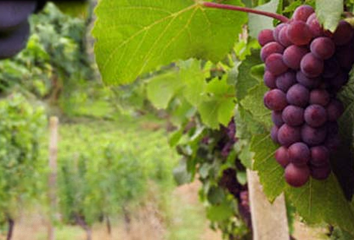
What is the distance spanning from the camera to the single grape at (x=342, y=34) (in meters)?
0.44

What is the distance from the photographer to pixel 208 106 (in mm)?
1122

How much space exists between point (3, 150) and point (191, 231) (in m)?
1.90

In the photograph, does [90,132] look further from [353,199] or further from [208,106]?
[353,199]

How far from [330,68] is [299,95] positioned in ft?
0.10

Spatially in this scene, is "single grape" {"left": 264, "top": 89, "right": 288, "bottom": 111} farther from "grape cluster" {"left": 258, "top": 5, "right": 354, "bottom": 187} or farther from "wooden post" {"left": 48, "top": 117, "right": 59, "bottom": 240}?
"wooden post" {"left": 48, "top": 117, "right": 59, "bottom": 240}

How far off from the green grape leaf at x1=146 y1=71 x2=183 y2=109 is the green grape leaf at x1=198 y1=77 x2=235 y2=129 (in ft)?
1.66

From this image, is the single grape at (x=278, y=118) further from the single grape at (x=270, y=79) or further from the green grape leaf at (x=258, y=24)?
the green grape leaf at (x=258, y=24)

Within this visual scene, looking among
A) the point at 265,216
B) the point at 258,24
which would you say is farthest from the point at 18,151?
the point at 258,24

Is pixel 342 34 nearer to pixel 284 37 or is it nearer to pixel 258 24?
pixel 284 37

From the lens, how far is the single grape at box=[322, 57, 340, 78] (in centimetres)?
45

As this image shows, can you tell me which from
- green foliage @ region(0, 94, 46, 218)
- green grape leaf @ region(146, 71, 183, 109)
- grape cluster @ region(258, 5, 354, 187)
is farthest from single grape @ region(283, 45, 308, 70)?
green foliage @ region(0, 94, 46, 218)

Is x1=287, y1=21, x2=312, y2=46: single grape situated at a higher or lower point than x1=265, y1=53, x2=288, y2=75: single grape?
higher

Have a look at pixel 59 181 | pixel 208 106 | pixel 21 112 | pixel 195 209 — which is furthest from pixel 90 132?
pixel 208 106

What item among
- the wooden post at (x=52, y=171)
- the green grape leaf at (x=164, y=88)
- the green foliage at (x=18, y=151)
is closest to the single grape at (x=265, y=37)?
the green grape leaf at (x=164, y=88)
